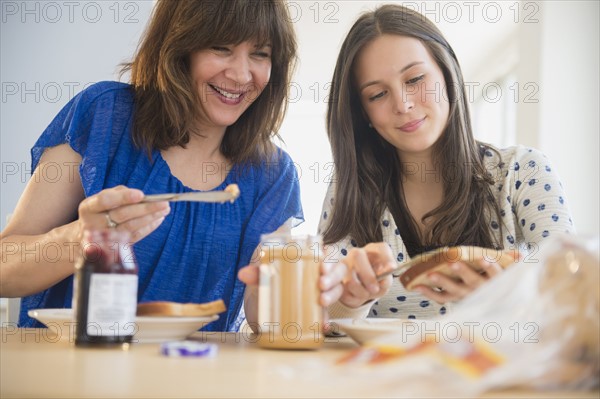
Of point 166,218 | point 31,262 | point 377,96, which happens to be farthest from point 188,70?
point 31,262

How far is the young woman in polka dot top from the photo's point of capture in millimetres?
1639

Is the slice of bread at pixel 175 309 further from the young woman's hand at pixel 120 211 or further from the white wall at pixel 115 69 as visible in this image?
the white wall at pixel 115 69

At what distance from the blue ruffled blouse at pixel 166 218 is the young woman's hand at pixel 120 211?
55 centimetres

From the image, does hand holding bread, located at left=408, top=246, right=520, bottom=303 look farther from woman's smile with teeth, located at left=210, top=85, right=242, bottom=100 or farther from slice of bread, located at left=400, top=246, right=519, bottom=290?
woman's smile with teeth, located at left=210, top=85, right=242, bottom=100

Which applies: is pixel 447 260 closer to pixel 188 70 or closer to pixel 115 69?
pixel 188 70

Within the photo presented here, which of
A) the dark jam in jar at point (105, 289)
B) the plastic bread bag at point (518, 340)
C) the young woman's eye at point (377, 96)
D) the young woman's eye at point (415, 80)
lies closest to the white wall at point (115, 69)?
the young woman's eye at point (377, 96)

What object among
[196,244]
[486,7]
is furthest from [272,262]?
[486,7]

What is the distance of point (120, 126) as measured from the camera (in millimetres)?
1653

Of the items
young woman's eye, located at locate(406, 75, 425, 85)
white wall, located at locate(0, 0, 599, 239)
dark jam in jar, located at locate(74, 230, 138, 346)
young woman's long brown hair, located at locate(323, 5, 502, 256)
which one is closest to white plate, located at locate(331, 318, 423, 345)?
dark jam in jar, located at locate(74, 230, 138, 346)

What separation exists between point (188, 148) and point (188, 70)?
0.20 metres

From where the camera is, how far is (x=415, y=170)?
1.85 m

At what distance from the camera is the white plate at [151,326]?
3.07 ft

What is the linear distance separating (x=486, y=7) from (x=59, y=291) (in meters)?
5.03

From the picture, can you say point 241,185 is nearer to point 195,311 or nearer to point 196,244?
point 196,244
